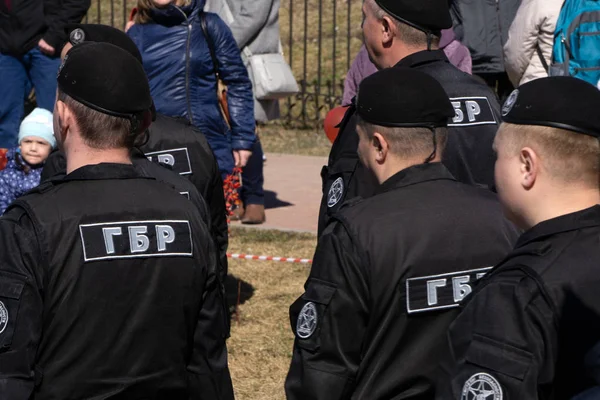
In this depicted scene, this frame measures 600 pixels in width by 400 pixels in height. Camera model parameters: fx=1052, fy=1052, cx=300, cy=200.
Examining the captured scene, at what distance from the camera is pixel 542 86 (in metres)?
2.50

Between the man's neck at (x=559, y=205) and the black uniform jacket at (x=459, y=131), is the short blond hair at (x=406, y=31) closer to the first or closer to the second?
the black uniform jacket at (x=459, y=131)

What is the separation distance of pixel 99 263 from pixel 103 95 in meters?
0.46

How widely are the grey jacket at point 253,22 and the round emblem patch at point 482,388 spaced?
21.1 feet

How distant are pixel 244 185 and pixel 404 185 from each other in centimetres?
549

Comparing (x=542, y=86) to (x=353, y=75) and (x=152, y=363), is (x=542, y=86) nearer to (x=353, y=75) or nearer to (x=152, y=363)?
(x=152, y=363)

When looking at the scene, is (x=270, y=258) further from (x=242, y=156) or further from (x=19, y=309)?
(x=19, y=309)

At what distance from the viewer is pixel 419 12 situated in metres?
3.98

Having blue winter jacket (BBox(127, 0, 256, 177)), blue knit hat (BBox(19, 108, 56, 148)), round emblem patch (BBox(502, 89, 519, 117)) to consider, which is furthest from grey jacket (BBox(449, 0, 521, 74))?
round emblem patch (BBox(502, 89, 519, 117))

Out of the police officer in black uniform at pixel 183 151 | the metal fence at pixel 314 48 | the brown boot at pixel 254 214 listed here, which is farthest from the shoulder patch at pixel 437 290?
the metal fence at pixel 314 48

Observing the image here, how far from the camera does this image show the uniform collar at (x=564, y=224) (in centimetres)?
240

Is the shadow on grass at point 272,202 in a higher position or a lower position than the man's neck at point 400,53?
lower

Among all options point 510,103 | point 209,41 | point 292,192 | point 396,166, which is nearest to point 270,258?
point 292,192

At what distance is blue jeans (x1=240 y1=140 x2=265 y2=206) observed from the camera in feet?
27.5

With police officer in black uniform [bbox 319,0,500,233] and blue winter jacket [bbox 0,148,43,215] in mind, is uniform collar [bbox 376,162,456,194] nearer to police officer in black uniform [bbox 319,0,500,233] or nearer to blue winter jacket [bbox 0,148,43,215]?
police officer in black uniform [bbox 319,0,500,233]
